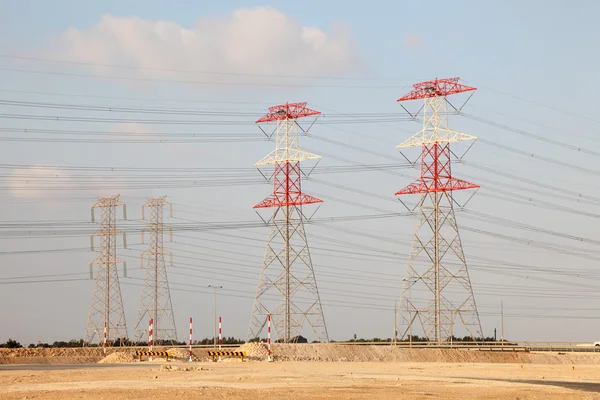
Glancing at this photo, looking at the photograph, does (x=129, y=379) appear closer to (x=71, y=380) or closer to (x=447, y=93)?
(x=71, y=380)

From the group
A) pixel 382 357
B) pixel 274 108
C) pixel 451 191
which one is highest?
pixel 274 108

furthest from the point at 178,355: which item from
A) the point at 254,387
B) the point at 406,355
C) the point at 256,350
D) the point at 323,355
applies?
the point at 254,387

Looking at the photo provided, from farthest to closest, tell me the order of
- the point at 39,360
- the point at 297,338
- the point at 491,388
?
the point at 297,338 → the point at 39,360 → the point at 491,388

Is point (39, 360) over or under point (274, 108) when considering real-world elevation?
under

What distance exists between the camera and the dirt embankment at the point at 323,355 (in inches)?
2370

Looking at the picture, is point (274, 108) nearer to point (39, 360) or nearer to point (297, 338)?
point (297, 338)

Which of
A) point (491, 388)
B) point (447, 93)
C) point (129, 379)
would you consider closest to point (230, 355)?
point (129, 379)

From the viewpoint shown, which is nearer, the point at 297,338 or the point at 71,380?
the point at 71,380

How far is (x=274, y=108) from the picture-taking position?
3255 inches

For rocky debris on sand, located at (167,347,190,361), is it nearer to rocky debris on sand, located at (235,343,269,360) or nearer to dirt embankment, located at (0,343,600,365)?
dirt embankment, located at (0,343,600,365)

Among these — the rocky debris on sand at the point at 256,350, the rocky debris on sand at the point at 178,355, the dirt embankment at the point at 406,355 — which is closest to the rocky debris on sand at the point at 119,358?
the rocky debris on sand at the point at 178,355

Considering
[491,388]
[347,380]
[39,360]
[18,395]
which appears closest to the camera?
[18,395]

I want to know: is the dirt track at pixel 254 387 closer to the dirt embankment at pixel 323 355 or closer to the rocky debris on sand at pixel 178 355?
the rocky debris on sand at pixel 178 355

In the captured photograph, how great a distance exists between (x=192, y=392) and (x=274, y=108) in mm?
57602
